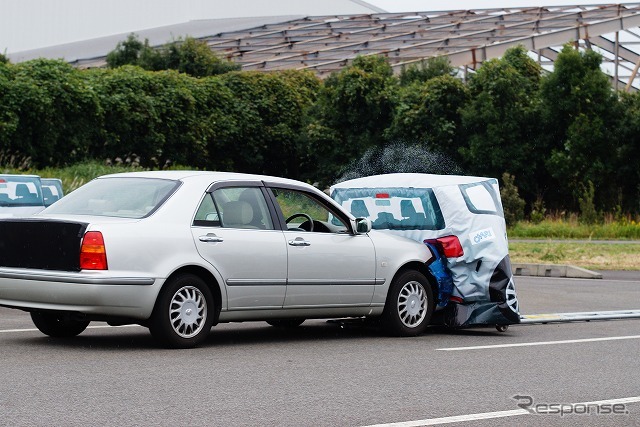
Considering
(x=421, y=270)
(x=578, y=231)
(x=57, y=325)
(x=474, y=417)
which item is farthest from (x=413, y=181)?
(x=578, y=231)

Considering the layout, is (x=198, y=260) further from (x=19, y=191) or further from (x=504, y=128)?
(x=504, y=128)

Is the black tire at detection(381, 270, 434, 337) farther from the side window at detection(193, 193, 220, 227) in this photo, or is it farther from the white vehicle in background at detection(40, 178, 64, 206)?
the white vehicle in background at detection(40, 178, 64, 206)

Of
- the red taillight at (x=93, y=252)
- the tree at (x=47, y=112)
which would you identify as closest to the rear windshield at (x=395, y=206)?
the red taillight at (x=93, y=252)

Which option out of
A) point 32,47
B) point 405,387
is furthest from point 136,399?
point 32,47

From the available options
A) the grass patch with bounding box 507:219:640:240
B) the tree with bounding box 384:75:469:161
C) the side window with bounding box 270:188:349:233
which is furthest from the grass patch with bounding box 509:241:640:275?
the tree with bounding box 384:75:469:161

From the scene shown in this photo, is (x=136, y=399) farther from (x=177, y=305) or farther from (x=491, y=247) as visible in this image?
(x=491, y=247)

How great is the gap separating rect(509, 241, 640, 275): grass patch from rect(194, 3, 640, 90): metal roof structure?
79.2ft

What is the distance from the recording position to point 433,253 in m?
12.4

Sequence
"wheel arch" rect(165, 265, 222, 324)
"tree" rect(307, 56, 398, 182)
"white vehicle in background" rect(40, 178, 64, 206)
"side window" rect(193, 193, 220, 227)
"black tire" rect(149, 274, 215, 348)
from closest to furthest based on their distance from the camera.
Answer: "black tire" rect(149, 274, 215, 348)
"wheel arch" rect(165, 265, 222, 324)
"side window" rect(193, 193, 220, 227)
"white vehicle in background" rect(40, 178, 64, 206)
"tree" rect(307, 56, 398, 182)

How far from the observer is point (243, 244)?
10641mm

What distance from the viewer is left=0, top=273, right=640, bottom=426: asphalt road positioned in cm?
709

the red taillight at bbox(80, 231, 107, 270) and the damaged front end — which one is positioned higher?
the red taillight at bbox(80, 231, 107, 270)

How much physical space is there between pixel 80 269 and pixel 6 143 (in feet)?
100

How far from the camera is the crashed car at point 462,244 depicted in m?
12.4
